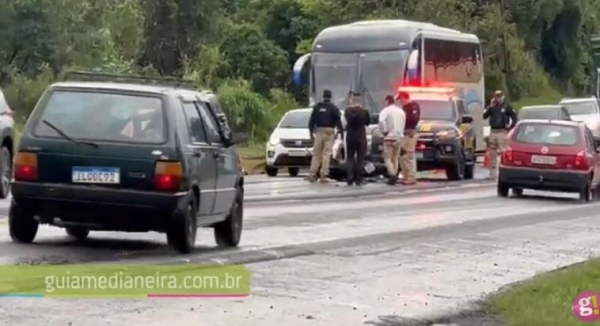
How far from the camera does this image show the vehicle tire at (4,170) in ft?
68.9

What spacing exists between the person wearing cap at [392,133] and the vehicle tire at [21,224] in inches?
644

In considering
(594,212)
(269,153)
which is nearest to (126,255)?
(594,212)

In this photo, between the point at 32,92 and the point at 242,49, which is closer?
the point at 32,92

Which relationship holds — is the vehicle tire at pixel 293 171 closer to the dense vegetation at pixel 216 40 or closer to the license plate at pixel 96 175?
the dense vegetation at pixel 216 40

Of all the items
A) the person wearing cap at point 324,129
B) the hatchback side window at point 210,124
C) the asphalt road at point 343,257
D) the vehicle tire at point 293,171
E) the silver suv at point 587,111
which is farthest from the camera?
the silver suv at point 587,111

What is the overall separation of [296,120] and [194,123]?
21.0 metres

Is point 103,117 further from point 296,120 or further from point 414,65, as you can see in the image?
point 414,65

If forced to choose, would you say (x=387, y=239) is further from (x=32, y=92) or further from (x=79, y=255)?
(x=32, y=92)

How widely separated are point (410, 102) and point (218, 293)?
19.9 m

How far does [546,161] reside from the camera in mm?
27766

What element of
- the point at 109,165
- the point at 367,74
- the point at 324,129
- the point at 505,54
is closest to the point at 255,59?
the point at 505,54

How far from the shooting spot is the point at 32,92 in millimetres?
50500

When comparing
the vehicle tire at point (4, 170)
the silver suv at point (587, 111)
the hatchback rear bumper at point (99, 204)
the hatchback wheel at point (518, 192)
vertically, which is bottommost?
the silver suv at point (587, 111)

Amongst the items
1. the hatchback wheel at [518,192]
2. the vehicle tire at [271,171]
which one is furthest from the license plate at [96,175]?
the vehicle tire at [271,171]
